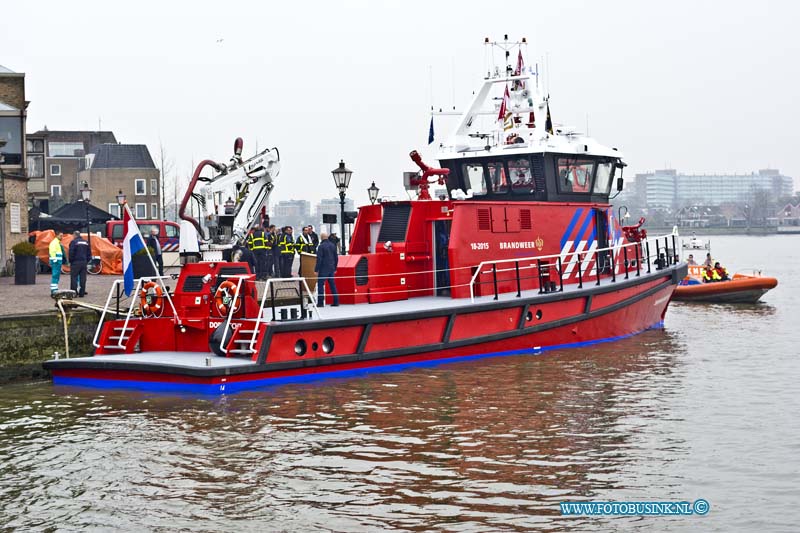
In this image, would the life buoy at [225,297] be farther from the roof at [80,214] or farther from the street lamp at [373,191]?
the roof at [80,214]

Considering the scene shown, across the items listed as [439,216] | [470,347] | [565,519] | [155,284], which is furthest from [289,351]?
[565,519]

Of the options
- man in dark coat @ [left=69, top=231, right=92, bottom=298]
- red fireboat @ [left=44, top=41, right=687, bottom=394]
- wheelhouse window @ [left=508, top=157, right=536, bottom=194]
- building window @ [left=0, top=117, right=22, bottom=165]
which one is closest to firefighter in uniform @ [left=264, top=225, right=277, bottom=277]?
red fireboat @ [left=44, top=41, right=687, bottom=394]

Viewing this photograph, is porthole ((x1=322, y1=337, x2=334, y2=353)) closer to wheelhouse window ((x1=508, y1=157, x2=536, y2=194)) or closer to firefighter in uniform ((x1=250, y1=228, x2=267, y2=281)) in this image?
wheelhouse window ((x1=508, y1=157, x2=536, y2=194))

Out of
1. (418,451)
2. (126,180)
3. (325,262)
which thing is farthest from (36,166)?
(418,451)

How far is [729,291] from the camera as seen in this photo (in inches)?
1147

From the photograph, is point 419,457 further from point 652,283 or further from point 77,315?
point 652,283

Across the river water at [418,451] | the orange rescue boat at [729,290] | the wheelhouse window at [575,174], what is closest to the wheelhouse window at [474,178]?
the wheelhouse window at [575,174]

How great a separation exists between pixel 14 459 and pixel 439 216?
8.71 m

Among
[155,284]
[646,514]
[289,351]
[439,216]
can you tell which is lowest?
[646,514]

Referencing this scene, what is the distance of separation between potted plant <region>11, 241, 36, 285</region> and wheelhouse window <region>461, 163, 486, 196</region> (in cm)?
1015

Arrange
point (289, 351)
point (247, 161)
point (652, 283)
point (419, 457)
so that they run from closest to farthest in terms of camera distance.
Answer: point (419, 457)
point (289, 351)
point (247, 161)
point (652, 283)

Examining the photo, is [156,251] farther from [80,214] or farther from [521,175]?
[80,214]

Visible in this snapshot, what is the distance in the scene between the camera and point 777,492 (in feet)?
28.4

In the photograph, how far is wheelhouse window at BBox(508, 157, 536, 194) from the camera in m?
18.3
